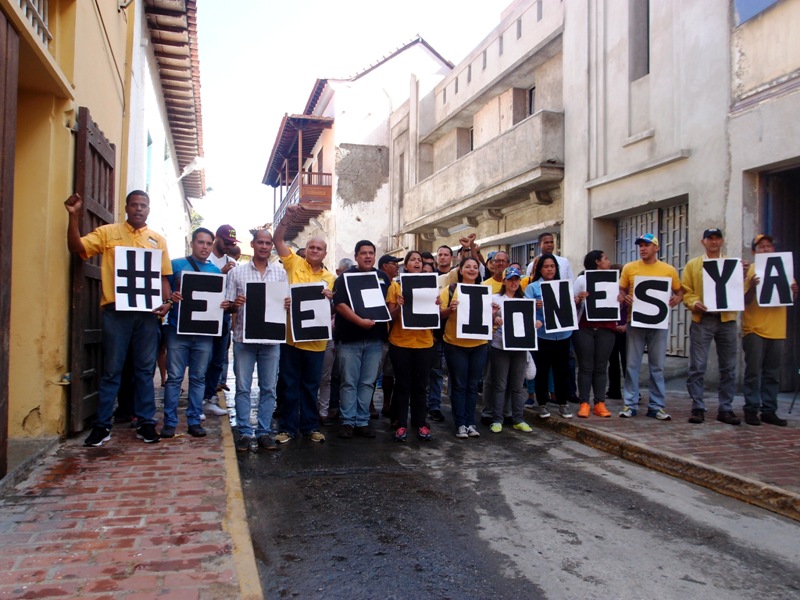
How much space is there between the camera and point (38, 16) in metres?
4.95

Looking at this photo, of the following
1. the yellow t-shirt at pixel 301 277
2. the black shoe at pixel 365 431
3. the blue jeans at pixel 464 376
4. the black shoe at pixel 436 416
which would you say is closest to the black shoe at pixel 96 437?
the yellow t-shirt at pixel 301 277

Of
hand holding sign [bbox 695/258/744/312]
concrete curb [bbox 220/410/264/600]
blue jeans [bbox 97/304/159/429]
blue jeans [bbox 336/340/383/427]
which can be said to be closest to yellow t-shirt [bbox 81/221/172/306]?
blue jeans [bbox 97/304/159/429]

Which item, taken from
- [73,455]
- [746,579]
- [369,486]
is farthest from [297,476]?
[746,579]

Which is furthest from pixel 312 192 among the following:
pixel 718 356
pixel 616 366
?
pixel 718 356

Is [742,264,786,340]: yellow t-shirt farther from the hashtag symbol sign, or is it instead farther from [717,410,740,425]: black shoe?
the hashtag symbol sign

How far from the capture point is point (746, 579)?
3432 mm

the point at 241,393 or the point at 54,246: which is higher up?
the point at 54,246

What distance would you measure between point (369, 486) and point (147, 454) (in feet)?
6.17

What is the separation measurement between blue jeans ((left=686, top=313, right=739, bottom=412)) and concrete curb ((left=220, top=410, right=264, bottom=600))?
5027mm

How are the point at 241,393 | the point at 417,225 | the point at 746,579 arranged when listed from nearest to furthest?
the point at 746,579 < the point at 241,393 < the point at 417,225

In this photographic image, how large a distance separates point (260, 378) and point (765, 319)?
17.5 feet

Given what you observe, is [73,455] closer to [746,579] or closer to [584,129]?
[746,579]

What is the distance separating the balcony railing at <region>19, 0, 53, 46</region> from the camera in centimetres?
476

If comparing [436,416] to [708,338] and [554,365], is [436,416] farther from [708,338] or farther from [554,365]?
[708,338]
